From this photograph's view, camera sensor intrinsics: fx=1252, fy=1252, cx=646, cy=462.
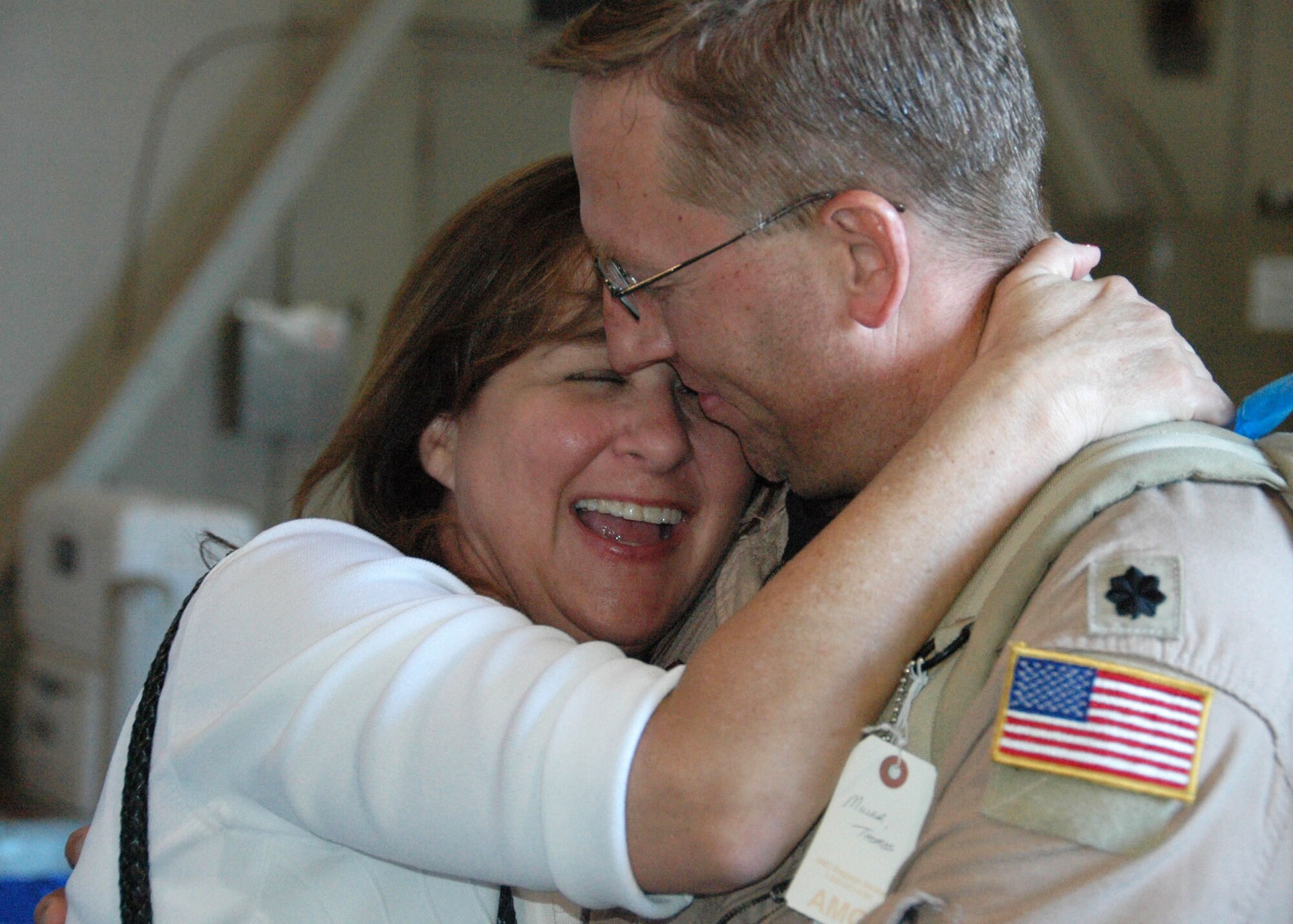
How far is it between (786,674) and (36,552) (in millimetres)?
3755

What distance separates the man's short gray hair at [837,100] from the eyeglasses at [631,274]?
0.03 ft

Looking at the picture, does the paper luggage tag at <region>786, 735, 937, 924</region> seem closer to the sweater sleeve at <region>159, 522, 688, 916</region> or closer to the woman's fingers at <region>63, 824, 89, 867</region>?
the sweater sleeve at <region>159, 522, 688, 916</region>

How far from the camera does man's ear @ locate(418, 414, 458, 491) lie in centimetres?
174

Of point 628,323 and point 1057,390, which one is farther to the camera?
point 628,323

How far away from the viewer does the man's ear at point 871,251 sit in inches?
49.0

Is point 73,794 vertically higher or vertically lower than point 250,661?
lower

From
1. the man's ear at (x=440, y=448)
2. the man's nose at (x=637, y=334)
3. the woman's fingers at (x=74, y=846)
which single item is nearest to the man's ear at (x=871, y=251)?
the man's nose at (x=637, y=334)

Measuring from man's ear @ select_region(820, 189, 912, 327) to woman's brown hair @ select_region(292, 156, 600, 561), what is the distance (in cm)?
44

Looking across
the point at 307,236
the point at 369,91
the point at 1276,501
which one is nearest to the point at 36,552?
the point at 307,236

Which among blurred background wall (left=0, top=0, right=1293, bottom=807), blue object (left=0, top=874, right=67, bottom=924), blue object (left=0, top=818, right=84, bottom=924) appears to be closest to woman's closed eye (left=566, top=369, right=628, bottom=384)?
blue object (left=0, top=874, right=67, bottom=924)

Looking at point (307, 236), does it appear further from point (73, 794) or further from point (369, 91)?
point (73, 794)

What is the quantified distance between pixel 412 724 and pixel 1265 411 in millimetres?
868

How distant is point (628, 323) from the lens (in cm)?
146

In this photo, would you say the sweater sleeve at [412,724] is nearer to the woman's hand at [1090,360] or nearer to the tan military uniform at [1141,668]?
the tan military uniform at [1141,668]
